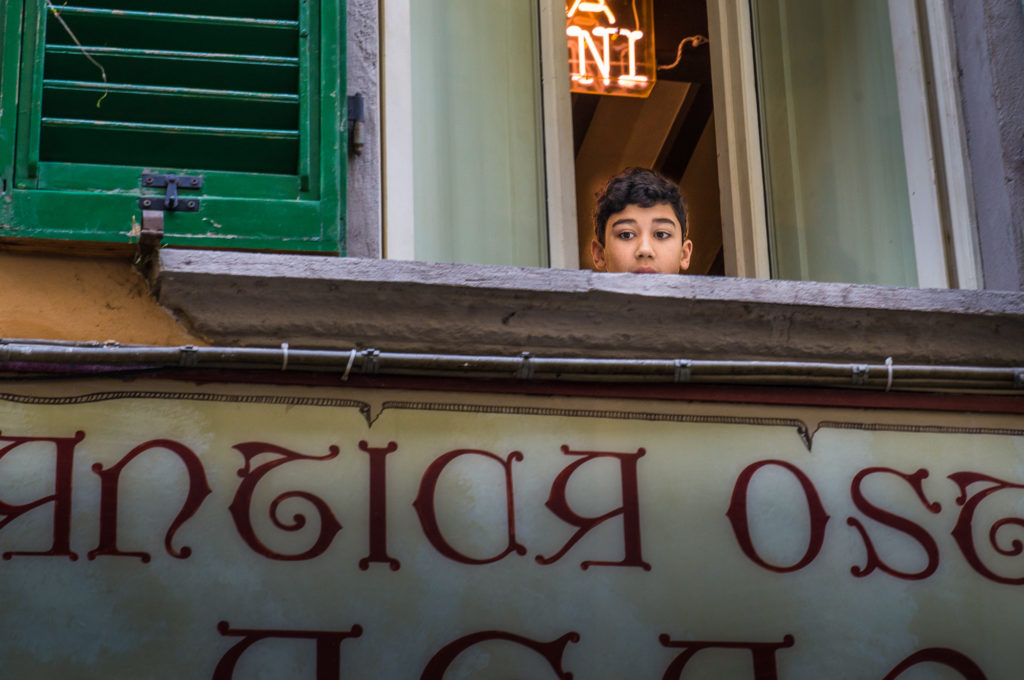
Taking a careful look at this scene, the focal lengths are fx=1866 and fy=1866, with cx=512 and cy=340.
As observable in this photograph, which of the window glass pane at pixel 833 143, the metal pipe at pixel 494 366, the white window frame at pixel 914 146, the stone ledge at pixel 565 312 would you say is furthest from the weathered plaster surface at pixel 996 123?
the metal pipe at pixel 494 366

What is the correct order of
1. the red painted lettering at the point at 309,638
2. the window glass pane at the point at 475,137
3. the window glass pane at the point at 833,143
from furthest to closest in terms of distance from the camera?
the window glass pane at the point at 833,143, the window glass pane at the point at 475,137, the red painted lettering at the point at 309,638

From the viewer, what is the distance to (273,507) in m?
4.12

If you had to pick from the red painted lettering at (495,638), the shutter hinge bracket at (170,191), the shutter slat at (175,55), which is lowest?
the red painted lettering at (495,638)

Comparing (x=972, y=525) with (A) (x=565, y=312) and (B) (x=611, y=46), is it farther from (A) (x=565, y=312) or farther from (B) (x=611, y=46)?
(B) (x=611, y=46)

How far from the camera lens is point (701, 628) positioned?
13.8 feet

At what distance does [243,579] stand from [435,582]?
0.42 m

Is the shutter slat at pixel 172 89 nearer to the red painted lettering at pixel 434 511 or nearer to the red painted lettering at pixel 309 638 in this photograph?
the red painted lettering at pixel 434 511

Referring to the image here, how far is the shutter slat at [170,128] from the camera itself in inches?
174

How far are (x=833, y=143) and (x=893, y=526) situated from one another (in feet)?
5.66

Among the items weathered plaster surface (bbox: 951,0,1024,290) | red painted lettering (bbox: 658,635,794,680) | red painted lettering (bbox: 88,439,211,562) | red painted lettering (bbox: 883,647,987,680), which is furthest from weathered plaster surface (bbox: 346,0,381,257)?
weathered plaster surface (bbox: 951,0,1024,290)

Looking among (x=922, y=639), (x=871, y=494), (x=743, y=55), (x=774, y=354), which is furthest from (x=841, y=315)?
(x=743, y=55)

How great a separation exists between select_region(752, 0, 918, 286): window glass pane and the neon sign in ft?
4.54

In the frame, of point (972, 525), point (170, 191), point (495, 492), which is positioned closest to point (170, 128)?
point (170, 191)

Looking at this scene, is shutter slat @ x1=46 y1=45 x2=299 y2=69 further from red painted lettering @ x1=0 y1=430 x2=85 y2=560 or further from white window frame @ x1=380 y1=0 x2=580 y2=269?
red painted lettering @ x1=0 y1=430 x2=85 y2=560
